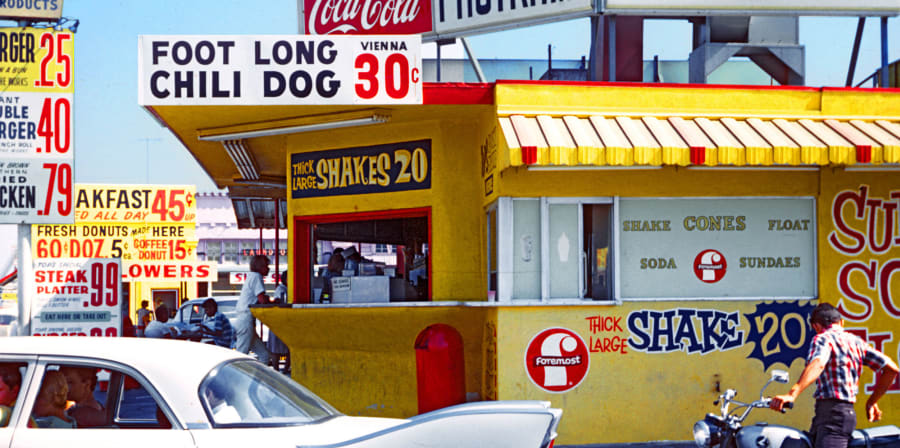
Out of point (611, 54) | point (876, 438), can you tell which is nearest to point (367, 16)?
point (611, 54)

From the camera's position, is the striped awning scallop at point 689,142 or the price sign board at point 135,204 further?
the price sign board at point 135,204

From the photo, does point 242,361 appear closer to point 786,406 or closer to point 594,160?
point 786,406

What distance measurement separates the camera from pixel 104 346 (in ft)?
17.0

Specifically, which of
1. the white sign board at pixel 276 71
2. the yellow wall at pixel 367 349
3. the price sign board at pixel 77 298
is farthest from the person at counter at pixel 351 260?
the white sign board at pixel 276 71

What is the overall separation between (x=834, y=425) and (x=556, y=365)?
11.9ft

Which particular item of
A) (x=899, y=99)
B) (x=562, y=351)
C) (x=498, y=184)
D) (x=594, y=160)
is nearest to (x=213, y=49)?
(x=498, y=184)

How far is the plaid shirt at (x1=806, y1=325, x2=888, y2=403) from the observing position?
252 inches

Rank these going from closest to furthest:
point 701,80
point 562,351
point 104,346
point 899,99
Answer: point 104,346, point 562,351, point 899,99, point 701,80

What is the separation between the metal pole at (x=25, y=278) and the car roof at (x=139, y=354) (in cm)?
565

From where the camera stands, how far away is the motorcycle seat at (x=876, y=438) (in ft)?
19.9

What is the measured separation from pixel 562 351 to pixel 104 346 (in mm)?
5435

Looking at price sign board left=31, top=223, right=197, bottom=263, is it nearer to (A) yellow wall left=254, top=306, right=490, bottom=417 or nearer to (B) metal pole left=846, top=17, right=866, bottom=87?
(A) yellow wall left=254, top=306, right=490, bottom=417

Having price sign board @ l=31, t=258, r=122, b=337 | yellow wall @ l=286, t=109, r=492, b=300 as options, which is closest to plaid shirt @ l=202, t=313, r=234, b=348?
price sign board @ l=31, t=258, r=122, b=337

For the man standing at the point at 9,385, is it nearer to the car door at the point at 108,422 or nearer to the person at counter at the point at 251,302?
the car door at the point at 108,422
